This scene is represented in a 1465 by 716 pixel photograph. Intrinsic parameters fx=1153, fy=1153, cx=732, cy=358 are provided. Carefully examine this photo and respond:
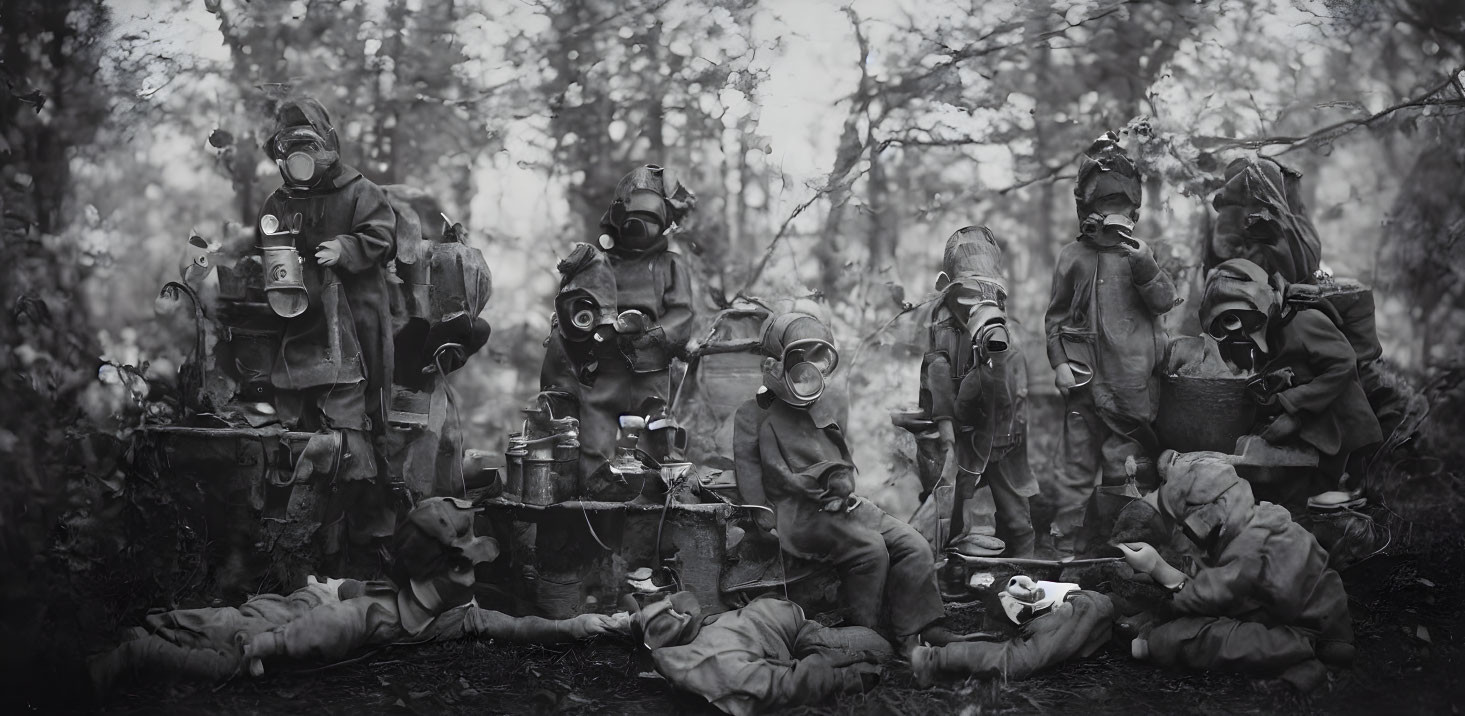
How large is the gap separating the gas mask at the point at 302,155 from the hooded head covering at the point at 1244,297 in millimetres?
3953

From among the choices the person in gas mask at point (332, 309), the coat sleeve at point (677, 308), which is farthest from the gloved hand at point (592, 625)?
the coat sleeve at point (677, 308)

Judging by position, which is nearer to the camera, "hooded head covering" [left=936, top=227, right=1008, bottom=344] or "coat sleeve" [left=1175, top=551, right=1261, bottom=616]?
"coat sleeve" [left=1175, top=551, right=1261, bottom=616]

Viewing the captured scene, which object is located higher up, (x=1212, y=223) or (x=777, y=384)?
(x=1212, y=223)

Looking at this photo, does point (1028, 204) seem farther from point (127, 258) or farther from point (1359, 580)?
point (127, 258)

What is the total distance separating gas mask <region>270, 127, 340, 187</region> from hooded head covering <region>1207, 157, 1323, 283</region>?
405cm

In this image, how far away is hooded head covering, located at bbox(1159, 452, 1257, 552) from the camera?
452cm

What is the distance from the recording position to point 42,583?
4.87 metres

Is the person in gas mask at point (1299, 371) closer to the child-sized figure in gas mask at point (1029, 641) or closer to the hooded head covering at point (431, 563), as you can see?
the child-sized figure in gas mask at point (1029, 641)

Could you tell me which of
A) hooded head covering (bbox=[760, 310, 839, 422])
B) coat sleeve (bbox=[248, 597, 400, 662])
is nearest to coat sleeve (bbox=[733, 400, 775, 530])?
hooded head covering (bbox=[760, 310, 839, 422])

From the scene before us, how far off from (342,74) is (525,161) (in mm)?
953

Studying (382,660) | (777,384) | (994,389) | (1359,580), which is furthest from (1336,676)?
(382,660)

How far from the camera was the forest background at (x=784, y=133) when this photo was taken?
5219 mm

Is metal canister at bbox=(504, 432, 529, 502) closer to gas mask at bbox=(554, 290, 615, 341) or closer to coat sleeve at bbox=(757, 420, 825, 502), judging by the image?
gas mask at bbox=(554, 290, 615, 341)

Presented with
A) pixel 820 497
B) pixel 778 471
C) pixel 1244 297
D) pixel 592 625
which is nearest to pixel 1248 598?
pixel 1244 297
